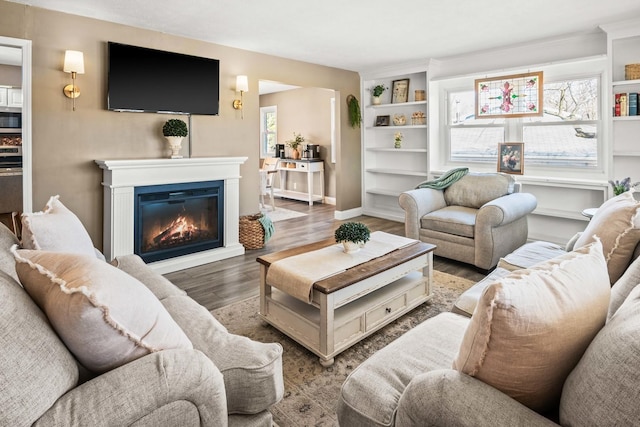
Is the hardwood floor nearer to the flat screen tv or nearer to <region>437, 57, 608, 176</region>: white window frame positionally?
the flat screen tv

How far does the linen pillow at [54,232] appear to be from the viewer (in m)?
1.58

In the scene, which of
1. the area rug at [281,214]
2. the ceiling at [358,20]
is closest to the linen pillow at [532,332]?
the ceiling at [358,20]

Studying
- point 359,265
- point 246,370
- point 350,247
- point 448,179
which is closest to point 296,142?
point 448,179

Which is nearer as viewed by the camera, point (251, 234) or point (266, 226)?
point (251, 234)

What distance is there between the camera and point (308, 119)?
8.41 m

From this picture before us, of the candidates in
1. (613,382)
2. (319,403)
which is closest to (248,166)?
(319,403)

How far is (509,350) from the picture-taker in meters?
0.86

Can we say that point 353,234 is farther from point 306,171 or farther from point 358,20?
point 306,171

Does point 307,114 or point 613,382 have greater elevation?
point 307,114

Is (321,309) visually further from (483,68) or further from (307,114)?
(307,114)

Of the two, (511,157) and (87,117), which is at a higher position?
(87,117)

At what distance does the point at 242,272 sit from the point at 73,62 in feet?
8.05

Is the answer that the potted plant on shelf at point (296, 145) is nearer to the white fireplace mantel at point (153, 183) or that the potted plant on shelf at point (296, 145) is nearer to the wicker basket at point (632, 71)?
the white fireplace mantel at point (153, 183)

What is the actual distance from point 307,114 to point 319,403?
7267 millimetres
